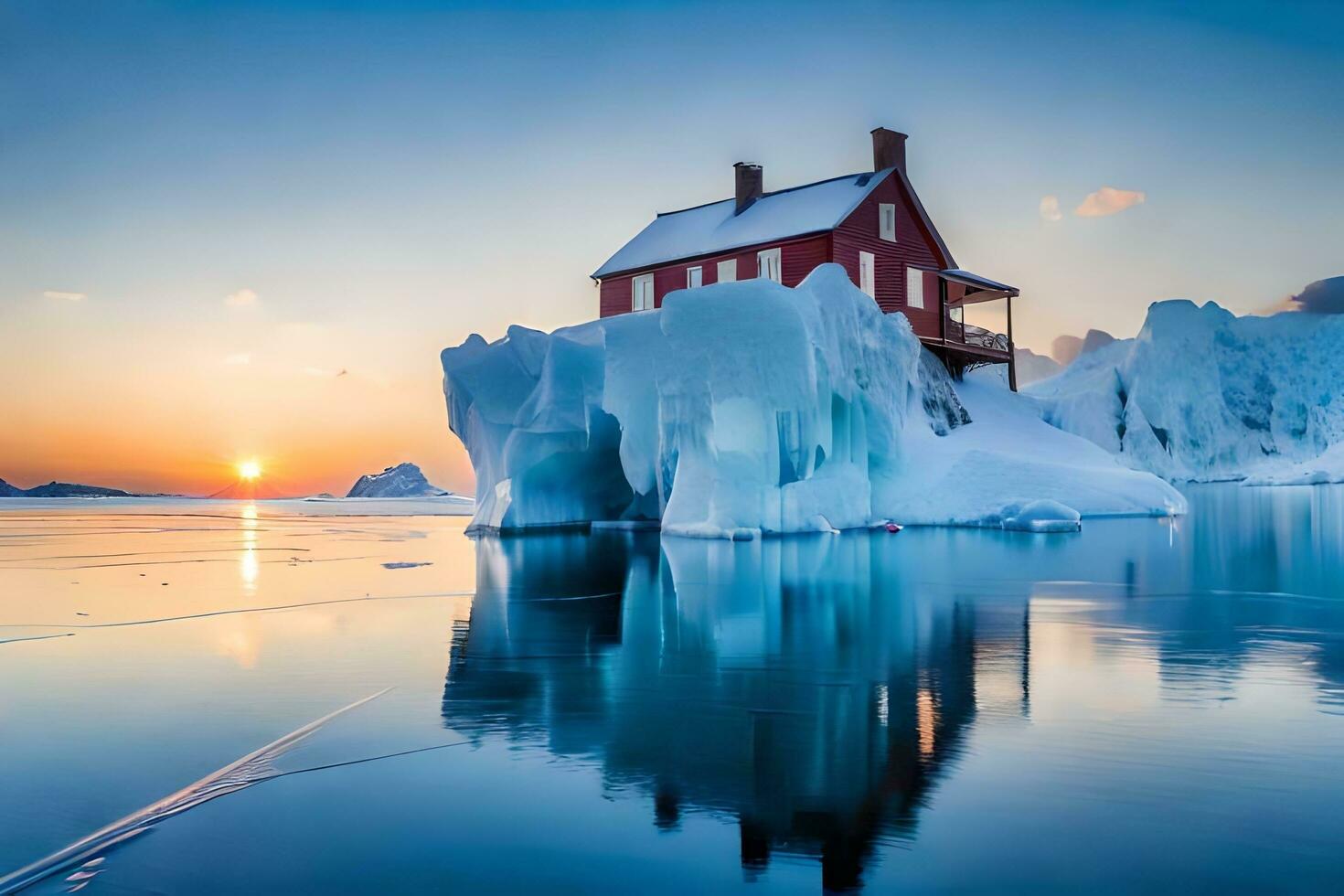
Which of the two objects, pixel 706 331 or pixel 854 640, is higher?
pixel 706 331

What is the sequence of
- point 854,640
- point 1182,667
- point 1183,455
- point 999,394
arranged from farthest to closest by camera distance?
point 1183,455 → point 999,394 → point 854,640 → point 1182,667

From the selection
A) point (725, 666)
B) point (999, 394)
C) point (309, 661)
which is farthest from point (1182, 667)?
point (999, 394)

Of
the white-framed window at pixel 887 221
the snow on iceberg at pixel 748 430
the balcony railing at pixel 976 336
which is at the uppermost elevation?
the white-framed window at pixel 887 221

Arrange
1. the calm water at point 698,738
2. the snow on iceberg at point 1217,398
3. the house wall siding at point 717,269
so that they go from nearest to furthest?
the calm water at point 698,738
the house wall siding at point 717,269
the snow on iceberg at point 1217,398

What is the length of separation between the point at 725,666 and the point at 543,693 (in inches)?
50.5

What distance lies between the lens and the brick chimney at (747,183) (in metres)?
28.4

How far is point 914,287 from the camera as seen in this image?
89.4 feet

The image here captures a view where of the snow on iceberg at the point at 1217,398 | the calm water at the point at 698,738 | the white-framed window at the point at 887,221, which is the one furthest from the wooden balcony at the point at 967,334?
the snow on iceberg at the point at 1217,398

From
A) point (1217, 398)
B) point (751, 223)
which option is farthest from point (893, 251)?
point (1217, 398)

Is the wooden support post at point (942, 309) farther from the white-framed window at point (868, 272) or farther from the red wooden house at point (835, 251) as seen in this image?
the white-framed window at point (868, 272)

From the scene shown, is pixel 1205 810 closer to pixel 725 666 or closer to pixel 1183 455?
pixel 725 666

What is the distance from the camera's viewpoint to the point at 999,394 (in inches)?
1128

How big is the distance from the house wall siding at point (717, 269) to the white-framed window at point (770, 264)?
2.8 inches

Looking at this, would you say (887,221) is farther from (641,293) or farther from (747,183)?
(641,293)
